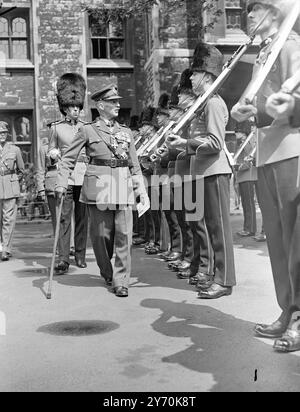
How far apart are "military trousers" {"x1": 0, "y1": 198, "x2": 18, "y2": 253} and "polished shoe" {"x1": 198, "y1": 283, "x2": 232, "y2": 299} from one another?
14.1ft

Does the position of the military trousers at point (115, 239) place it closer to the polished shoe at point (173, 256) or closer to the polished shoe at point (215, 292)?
the polished shoe at point (215, 292)

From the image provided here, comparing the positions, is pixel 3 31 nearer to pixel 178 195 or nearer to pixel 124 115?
pixel 124 115

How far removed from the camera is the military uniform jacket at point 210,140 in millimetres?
5512

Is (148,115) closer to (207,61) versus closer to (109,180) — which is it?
(109,180)

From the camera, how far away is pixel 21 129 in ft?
63.9

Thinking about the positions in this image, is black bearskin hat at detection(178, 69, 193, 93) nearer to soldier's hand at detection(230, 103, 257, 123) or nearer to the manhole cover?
the manhole cover

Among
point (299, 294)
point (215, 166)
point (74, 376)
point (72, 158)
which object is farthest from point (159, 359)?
point (72, 158)

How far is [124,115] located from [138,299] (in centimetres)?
1487

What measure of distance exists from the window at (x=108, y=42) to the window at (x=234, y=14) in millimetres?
3523

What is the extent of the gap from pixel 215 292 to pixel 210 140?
1.38m

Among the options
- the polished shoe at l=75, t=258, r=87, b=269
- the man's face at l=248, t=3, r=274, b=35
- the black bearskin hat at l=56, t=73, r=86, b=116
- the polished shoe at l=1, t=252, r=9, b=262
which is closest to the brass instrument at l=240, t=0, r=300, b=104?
the man's face at l=248, t=3, r=274, b=35

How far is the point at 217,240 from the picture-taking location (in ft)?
18.6

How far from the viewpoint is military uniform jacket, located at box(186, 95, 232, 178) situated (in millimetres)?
5512

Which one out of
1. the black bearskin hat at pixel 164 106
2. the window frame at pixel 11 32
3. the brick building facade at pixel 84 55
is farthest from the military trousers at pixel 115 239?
the window frame at pixel 11 32
